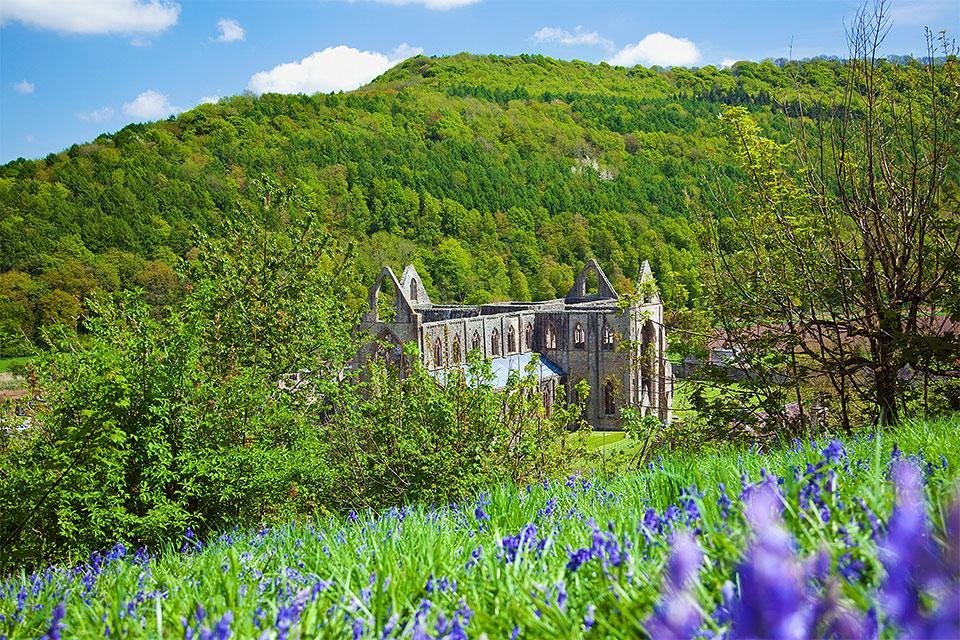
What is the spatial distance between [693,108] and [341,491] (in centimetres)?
16036

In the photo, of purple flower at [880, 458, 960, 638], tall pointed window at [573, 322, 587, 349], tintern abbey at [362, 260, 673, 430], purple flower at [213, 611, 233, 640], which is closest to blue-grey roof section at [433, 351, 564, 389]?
tintern abbey at [362, 260, 673, 430]

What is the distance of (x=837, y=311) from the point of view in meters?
9.30

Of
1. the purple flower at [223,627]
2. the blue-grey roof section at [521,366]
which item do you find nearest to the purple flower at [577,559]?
the purple flower at [223,627]

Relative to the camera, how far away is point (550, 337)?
5297 cm

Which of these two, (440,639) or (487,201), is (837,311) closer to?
(440,639)

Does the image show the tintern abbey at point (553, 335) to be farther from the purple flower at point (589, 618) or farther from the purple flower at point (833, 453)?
the purple flower at point (589, 618)

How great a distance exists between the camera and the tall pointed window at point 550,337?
174ft

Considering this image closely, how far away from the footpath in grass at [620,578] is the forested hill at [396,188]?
40.2m

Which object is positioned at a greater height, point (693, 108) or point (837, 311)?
point (693, 108)

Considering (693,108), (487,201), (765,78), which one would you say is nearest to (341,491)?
(487,201)

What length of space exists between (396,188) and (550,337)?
166 ft

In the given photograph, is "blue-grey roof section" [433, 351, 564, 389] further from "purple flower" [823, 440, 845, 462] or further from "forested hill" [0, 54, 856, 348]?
"purple flower" [823, 440, 845, 462]

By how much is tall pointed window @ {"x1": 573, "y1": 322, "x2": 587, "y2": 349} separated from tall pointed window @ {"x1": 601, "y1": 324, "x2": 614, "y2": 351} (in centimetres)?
123

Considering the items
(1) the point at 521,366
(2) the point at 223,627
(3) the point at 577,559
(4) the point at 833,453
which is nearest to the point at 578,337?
(1) the point at 521,366
